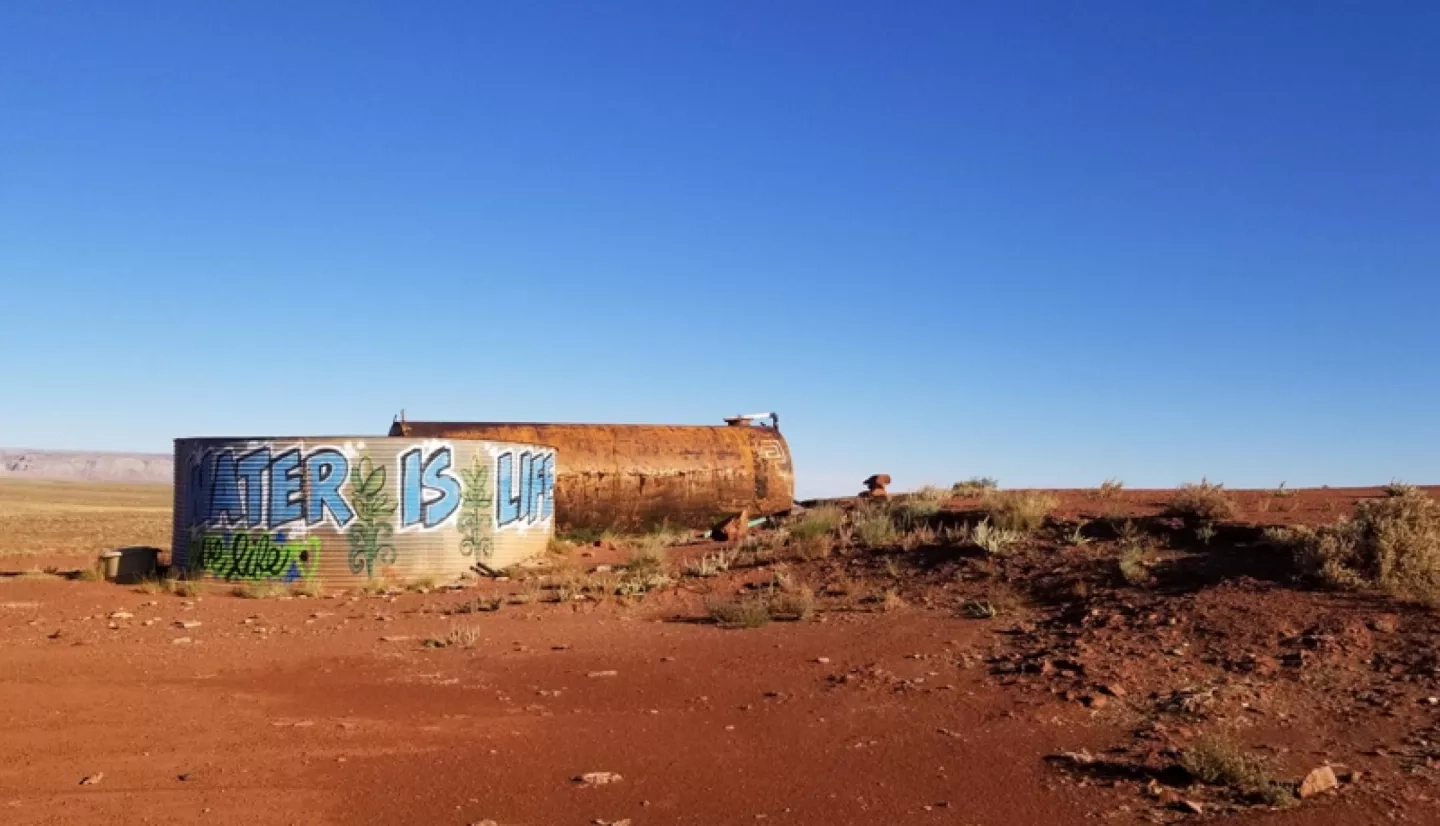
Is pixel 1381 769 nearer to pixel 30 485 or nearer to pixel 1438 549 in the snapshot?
pixel 1438 549

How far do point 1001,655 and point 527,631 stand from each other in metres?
5.44

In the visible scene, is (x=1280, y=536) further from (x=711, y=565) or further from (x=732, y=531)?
(x=732, y=531)

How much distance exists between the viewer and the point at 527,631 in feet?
42.4

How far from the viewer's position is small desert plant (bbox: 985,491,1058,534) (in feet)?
53.1

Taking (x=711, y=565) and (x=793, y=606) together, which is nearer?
(x=793, y=606)

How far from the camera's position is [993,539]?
1498cm

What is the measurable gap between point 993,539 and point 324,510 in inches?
417

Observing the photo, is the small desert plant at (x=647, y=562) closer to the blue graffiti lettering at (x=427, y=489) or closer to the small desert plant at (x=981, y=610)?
the blue graffiti lettering at (x=427, y=489)

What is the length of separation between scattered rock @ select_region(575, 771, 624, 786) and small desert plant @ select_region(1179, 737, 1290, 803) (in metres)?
3.47

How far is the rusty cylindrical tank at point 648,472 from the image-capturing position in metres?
24.3

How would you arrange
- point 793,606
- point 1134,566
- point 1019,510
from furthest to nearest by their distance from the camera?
point 1019,510, point 793,606, point 1134,566

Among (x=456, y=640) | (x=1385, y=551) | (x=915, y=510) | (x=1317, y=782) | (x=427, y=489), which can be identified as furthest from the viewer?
(x=427, y=489)

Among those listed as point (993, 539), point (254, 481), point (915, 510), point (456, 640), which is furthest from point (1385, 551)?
point (254, 481)

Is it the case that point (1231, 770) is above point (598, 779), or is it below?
above
